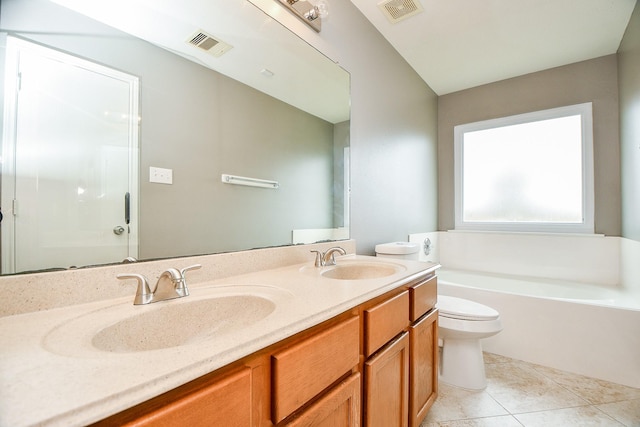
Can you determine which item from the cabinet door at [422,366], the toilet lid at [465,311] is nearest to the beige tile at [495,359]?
the toilet lid at [465,311]

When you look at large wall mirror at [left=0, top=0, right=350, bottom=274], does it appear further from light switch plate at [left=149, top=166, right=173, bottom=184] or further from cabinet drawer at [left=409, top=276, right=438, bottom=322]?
cabinet drawer at [left=409, top=276, right=438, bottom=322]

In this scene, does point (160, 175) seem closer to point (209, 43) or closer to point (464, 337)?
point (209, 43)

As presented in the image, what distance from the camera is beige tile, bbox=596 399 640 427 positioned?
4.67 ft

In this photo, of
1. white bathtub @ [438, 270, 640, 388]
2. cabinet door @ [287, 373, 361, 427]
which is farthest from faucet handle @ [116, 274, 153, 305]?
white bathtub @ [438, 270, 640, 388]

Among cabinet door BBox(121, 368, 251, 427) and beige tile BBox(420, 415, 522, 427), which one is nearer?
cabinet door BBox(121, 368, 251, 427)

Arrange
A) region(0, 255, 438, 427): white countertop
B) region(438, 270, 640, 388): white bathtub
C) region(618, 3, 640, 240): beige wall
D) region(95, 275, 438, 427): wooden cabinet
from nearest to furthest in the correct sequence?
region(0, 255, 438, 427): white countertop, region(95, 275, 438, 427): wooden cabinet, region(438, 270, 640, 388): white bathtub, region(618, 3, 640, 240): beige wall

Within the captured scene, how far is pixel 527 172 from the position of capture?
2.79 metres

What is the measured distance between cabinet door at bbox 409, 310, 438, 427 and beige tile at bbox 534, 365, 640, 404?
101cm

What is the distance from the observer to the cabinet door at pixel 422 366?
3.89ft

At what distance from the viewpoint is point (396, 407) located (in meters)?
1.07


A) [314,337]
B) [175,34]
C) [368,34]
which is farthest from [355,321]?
[368,34]

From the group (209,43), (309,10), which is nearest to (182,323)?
(209,43)

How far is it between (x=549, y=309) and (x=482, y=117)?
2.01m

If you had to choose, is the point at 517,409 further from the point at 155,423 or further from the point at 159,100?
the point at 159,100
